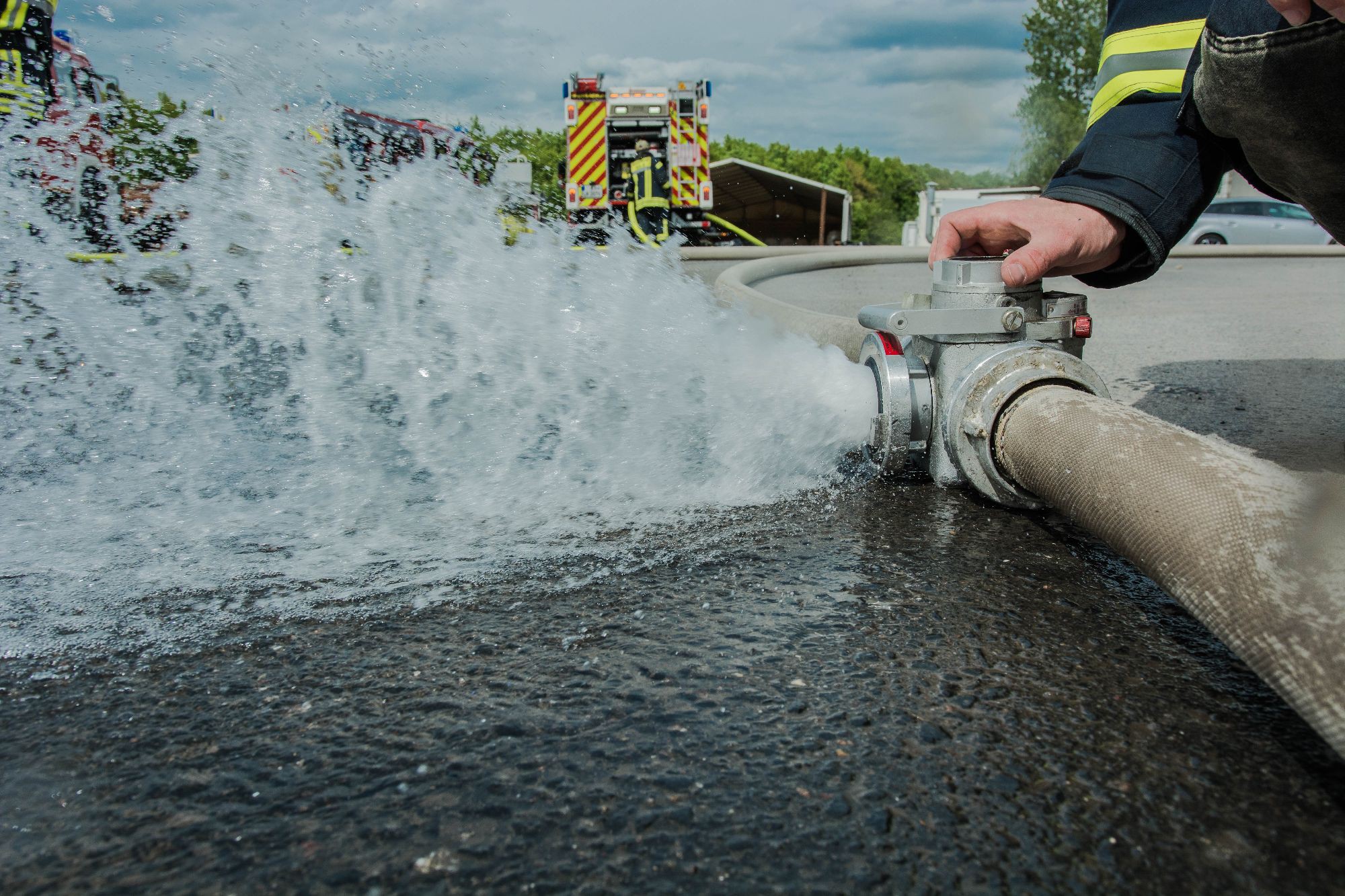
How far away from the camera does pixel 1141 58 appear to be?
2268 mm

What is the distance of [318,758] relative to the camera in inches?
46.9

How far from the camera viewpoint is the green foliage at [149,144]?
297cm

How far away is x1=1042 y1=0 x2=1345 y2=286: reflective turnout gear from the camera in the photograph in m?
1.66

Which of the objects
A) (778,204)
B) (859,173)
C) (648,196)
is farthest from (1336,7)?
(859,173)

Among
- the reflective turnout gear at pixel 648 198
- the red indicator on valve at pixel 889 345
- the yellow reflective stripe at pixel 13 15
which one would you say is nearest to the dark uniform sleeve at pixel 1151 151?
the red indicator on valve at pixel 889 345

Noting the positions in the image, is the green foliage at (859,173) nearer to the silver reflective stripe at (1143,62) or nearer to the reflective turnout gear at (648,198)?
the reflective turnout gear at (648,198)

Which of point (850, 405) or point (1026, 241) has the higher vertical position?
point (1026, 241)

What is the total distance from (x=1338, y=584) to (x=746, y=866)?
2.54 ft

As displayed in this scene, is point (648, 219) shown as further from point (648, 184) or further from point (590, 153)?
point (590, 153)

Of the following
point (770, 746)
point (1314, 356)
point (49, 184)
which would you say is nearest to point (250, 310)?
point (49, 184)

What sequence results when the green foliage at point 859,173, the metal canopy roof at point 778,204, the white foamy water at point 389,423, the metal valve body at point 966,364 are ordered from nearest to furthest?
the white foamy water at point 389,423 < the metal valve body at point 966,364 < the metal canopy roof at point 778,204 < the green foliage at point 859,173

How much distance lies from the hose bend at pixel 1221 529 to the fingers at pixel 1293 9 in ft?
2.15

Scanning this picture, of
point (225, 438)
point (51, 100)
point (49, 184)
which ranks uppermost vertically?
point (51, 100)

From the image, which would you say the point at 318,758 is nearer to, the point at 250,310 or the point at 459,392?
the point at 459,392
